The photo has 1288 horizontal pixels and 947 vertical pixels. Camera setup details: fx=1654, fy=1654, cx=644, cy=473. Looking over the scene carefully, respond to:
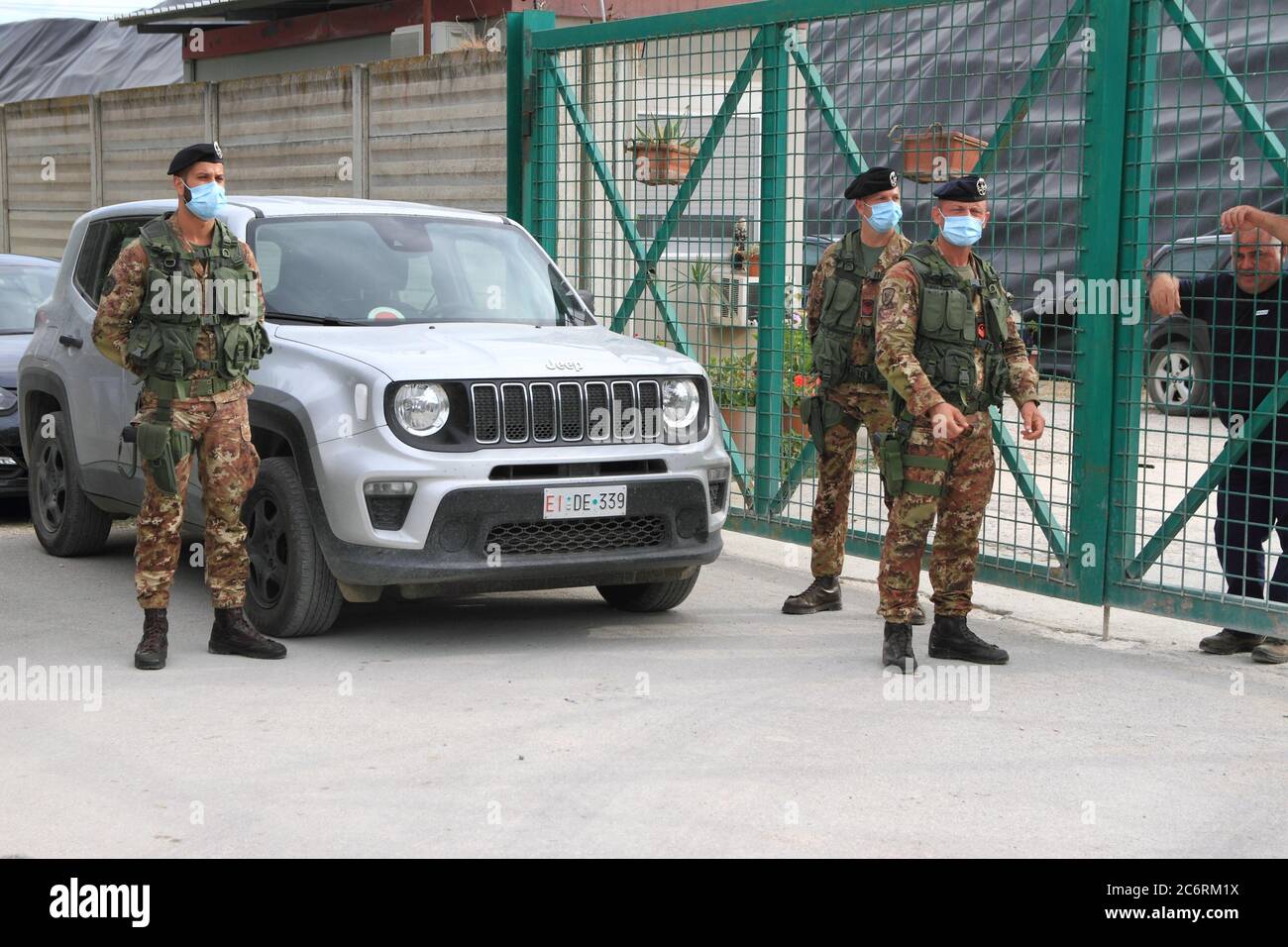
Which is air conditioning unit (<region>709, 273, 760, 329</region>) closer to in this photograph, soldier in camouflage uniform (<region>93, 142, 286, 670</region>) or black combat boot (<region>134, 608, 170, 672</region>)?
soldier in camouflage uniform (<region>93, 142, 286, 670</region>)

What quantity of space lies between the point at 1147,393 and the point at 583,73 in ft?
14.7

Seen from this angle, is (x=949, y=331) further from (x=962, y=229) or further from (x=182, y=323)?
(x=182, y=323)

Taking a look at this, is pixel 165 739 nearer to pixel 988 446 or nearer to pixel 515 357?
pixel 515 357

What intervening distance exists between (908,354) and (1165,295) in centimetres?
118

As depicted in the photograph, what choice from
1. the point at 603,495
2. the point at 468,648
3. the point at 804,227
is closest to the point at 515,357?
the point at 603,495

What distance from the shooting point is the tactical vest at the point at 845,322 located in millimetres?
7328

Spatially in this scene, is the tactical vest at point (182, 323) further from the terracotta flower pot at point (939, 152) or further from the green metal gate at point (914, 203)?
the terracotta flower pot at point (939, 152)

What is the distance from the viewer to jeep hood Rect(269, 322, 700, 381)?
6.49 meters

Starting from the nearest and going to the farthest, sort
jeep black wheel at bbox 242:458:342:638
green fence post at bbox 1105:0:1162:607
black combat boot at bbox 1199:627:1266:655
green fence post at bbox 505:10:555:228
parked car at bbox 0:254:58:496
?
jeep black wheel at bbox 242:458:342:638
green fence post at bbox 1105:0:1162:607
black combat boot at bbox 1199:627:1266:655
parked car at bbox 0:254:58:496
green fence post at bbox 505:10:555:228

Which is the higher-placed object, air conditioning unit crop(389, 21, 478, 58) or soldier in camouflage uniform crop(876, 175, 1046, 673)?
air conditioning unit crop(389, 21, 478, 58)

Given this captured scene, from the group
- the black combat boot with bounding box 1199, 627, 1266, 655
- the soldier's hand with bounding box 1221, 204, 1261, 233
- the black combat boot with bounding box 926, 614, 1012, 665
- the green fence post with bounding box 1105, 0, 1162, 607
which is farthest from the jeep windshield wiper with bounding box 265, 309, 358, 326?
the black combat boot with bounding box 1199, 627, 1266, 655

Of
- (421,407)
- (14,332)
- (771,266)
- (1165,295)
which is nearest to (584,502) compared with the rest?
(421,407)

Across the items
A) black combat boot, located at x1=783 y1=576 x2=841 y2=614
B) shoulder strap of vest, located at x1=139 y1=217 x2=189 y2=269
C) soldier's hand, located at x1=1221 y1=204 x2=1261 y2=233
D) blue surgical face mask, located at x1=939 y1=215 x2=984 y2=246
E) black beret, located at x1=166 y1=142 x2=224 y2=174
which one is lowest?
black combat boot, located at x1=783 y1=576 x2=841 y2=614

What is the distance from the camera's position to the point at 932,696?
617 cm
